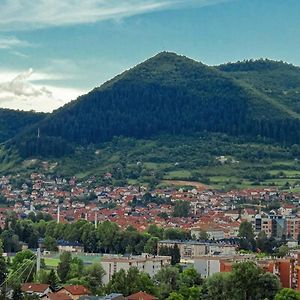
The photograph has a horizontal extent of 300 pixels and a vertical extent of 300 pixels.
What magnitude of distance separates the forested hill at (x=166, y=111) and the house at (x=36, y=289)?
67494 millimetres

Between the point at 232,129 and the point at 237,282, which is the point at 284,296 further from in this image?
the point at 232,129

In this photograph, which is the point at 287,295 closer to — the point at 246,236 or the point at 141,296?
the point at 141,296

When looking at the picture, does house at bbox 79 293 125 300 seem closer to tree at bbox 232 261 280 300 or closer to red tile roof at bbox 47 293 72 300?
red tile roof at bbox 47 293 72 300

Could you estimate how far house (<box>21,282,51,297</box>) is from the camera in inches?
1383

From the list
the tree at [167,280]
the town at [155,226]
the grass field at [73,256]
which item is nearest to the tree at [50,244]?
the town at [155,226]

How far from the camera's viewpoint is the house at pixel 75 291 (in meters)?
34.8

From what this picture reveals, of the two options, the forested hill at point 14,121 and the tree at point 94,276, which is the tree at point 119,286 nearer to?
the tree at point 94,276

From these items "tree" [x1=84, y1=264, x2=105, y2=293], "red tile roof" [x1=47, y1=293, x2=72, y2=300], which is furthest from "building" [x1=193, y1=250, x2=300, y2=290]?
"red tile roof" [x1=47, y1=293, x2=72, y2=300]

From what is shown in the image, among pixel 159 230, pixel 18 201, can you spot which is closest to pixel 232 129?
pixel 18 201

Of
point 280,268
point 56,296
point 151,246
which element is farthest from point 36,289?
point 151,246

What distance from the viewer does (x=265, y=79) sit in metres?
131

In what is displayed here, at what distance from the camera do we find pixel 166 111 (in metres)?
115

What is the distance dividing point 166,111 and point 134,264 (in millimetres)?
72730

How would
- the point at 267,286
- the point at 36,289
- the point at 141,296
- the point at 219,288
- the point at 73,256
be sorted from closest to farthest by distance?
the point at 141,296, the point at 219,288, the point at 267,286, the point at 36,289, the point at 73,256
